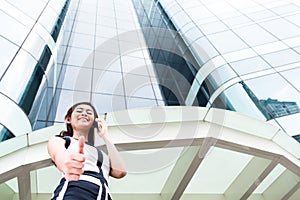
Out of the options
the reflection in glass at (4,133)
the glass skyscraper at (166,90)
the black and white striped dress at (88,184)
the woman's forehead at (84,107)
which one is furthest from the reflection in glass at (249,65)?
the black and white striped dress at (88,184)

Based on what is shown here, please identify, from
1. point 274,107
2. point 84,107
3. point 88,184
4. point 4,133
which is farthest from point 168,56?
point 88,184

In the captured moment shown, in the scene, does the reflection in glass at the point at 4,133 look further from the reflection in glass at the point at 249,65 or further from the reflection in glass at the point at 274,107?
the reflection in glass at the point at 249,65

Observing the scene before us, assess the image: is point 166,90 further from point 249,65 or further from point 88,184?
point 88,184

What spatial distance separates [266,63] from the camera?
9.86m

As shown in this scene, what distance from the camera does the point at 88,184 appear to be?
1667 mm

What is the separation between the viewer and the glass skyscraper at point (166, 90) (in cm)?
436

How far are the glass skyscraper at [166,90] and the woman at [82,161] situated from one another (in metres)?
1.74

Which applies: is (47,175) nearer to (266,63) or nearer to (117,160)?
(117,160)

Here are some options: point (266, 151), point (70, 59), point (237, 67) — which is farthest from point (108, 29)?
point (266, 151)

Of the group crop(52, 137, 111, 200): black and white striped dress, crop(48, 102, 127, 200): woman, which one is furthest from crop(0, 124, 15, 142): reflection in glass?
crop(52, 137, 111, 200): black and white striped dress

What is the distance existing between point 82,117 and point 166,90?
9.49 m

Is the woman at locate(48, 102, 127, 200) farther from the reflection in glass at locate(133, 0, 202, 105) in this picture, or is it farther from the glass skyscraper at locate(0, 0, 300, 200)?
the reflection in glass at locate(133, 0, 202, 105)

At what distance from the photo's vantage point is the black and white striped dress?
160 centimetres

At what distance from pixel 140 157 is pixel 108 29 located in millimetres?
10535
